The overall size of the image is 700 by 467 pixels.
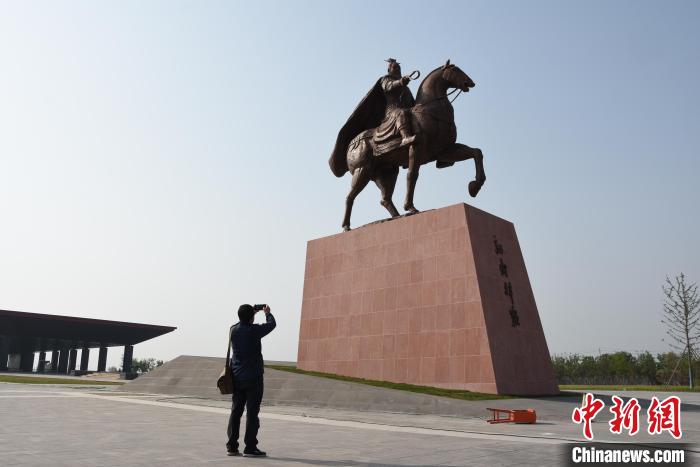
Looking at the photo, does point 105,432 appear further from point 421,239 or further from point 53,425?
point 421,239

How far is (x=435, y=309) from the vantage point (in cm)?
1642

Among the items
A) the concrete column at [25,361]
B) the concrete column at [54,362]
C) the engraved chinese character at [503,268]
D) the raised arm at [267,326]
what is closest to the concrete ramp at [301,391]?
the engraved chinese character at [503,268]

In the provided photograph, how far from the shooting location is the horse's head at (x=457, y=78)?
17.8m

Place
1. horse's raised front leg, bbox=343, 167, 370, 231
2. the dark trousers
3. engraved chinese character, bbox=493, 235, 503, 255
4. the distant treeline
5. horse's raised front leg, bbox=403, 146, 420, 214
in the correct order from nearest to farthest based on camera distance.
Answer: the dark trousers < engraved chinese character, bbox=493, 235, 503, 255 < horse's raised front leg, bbox=403, 146, 420, 214 < horse's raised front leg, bbox=343, 167, 370, 231 < the distant treeline

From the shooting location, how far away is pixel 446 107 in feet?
59.5

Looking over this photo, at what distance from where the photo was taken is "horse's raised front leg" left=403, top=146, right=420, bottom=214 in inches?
717

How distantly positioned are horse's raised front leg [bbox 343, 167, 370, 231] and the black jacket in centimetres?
1347

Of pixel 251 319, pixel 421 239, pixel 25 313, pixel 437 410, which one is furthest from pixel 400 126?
pixel 25 313

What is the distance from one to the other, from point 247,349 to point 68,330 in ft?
172

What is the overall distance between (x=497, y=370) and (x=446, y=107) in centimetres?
814

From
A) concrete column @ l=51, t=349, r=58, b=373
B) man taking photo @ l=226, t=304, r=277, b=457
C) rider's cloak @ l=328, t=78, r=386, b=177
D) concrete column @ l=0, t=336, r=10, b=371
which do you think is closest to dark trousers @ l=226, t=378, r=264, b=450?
man taking photo @ l=226, t=304, r=277, b=457

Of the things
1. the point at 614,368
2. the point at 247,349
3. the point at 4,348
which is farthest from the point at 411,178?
the point at 4,348

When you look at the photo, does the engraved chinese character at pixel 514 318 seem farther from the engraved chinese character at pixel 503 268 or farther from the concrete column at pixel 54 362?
the concrete column at pixel 54 362

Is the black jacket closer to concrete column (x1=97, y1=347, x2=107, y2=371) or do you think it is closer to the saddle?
the saddle
